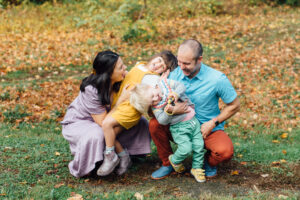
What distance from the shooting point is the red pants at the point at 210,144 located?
3.73 m

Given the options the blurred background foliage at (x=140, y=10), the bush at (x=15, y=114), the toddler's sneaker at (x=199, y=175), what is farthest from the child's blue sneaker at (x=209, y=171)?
the blurred background foliage at (x=140, y=10)

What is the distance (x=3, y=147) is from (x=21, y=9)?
12.0m

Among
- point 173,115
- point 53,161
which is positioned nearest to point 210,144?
point 173,115

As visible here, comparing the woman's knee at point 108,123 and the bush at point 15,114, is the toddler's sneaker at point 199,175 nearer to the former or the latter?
the woman's knee at point 108,123

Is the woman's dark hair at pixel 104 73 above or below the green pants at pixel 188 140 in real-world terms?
above

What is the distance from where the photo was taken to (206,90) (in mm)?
3809

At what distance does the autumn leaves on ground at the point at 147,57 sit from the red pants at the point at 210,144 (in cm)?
30

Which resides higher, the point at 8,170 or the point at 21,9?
the point at 21,9

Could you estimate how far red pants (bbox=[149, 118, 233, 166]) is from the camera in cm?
373

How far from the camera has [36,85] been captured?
8.12 metres

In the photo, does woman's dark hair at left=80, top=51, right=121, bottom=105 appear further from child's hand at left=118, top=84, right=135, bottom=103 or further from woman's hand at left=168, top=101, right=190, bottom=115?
woman's hand at left=168, top=101, right=190, bottom=115

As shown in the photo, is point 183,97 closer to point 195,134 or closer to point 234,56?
point 195,134

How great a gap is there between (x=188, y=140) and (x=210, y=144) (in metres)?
0.30

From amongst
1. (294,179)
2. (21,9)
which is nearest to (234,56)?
(294,179)
